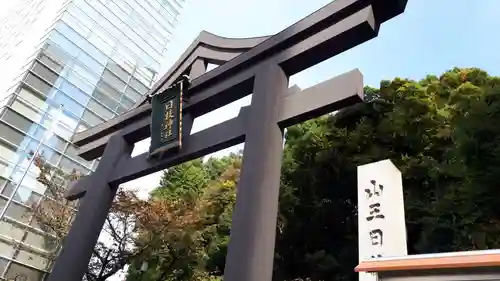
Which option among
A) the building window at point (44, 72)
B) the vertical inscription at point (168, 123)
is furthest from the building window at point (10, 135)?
the vertical inscription at point (168, 123)

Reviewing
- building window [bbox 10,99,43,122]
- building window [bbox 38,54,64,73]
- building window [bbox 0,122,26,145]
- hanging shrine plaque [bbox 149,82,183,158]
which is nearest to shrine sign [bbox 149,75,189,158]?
hanging shrine plaque [bbox 149,82,183,158]

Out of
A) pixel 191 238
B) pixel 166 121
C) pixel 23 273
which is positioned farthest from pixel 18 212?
pixel 166 121

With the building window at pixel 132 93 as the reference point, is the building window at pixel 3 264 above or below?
below

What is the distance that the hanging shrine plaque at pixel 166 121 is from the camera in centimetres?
511

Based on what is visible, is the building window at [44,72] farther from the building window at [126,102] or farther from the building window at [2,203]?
the building window at [2,203]

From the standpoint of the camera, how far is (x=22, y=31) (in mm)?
17391

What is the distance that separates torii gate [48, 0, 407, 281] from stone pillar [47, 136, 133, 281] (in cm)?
1

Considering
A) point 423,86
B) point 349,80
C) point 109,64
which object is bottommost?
point 349,80

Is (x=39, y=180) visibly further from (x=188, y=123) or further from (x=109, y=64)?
(x=188, y=123)

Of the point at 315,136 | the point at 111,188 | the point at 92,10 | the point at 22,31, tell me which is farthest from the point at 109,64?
the point at 111,188

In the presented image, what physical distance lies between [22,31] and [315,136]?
13.4 m

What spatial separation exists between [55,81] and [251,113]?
1285 cm

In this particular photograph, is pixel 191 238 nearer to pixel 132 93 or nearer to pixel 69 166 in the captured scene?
pixel 69 166

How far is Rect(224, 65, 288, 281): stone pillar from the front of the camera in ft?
10.9
